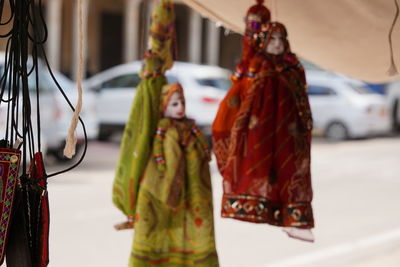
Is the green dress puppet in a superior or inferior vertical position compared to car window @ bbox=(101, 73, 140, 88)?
inferior

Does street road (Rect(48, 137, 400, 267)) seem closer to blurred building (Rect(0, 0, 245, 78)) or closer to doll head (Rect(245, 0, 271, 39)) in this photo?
doll head (Rect(245, 0, 271, 39))

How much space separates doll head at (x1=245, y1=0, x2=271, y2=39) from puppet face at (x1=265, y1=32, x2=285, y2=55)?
0.11 metres

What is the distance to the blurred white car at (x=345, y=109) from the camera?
57.6 feet

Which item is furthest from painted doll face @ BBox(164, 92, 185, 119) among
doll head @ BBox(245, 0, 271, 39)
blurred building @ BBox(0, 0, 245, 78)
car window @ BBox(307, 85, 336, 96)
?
blurred building @ BBox(0, 0, 245, 78)

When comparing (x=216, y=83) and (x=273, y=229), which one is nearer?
(x=273, y=229)

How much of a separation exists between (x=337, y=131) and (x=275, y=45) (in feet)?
48.4

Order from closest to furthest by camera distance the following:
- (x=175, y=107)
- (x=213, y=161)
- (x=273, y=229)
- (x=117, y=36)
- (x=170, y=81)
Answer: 1. (x=175, y=107)
2. (x=273, y=229)
3. (x=213, y=161)
4. (x=170, y=81)
5. (x=117, y=36)

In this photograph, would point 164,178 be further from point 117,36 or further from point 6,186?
point 117,36

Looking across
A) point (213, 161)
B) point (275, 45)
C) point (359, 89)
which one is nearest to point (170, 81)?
point (213, 161)

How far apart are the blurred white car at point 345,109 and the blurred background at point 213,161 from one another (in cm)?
2

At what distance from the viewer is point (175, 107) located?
14.0 ft

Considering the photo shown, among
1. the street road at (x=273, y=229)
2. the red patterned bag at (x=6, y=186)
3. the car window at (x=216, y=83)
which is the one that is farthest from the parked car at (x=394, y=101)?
the red patterned bag at (x=6, y=186)

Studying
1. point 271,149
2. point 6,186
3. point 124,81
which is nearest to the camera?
point 6,186

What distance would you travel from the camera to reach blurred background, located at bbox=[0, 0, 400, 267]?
→ 7.14 m
